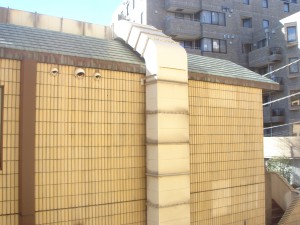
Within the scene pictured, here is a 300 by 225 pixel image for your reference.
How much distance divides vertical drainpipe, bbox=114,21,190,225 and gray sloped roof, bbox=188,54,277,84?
1238 mm

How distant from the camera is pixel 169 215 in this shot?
28.7ft

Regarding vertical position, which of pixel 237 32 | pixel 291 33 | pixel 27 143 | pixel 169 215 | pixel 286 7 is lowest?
pixel 169 215

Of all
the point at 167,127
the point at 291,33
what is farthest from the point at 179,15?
the point at 167,127

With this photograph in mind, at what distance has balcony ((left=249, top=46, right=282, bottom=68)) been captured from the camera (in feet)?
112

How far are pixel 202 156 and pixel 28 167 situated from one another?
5.01 metres

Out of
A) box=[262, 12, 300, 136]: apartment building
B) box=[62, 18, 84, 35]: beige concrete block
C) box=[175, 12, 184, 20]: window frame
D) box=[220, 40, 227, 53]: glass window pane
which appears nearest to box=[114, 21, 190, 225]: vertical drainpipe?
box=[62, 18, 84, 35]: beige concrete block

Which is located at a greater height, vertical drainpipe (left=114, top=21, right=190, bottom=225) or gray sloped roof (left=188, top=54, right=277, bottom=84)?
gray sloped roof (left=188, top=54, right=277, bottom=84)

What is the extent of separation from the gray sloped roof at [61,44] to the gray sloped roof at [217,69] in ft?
6.58

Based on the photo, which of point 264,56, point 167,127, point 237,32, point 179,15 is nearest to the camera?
point 167,127

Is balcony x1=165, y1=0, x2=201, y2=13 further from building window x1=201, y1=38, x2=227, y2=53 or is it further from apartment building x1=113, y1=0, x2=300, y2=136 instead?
building window x1=201, y1=38, x2=227, y2=53

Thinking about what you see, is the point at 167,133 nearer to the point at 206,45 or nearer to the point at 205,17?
the point at 206,45

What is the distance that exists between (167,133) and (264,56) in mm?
29372

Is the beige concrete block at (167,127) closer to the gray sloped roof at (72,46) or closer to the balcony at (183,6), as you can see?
the gray sloped roof at (72,46)

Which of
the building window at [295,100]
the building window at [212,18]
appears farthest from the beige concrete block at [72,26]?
the building window at [295,100]
